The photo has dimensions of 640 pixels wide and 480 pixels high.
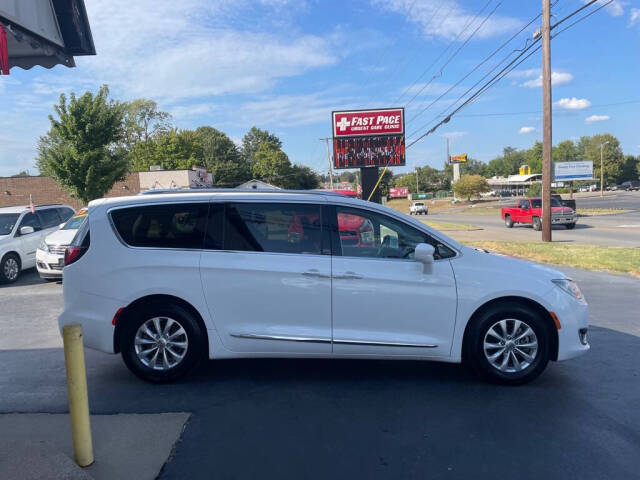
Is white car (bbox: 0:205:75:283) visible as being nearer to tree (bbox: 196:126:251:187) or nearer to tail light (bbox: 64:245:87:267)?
tail light (bbox: 64:245:87:267)

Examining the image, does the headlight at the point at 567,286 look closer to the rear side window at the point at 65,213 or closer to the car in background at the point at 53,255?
the car in background at the point at 53,255

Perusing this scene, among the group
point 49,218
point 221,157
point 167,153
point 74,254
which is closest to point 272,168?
point 221,157

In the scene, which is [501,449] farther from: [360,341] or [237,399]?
[237,399]

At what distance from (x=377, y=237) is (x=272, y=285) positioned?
3.65 ft

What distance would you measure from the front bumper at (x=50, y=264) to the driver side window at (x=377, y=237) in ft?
26.9

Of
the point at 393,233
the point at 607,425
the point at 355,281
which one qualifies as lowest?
the point at 607,425

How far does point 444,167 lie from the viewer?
6550 inches

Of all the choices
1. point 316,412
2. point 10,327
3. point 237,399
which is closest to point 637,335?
point 316,412

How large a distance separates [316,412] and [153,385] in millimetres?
1682

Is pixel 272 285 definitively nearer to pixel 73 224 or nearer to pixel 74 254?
pixel 74 254

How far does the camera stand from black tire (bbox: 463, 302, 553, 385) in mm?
4543

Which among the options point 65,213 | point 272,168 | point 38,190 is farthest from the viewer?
point 272,168

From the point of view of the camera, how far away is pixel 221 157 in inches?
3844

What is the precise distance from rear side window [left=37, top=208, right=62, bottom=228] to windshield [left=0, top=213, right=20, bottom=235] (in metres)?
0.79
